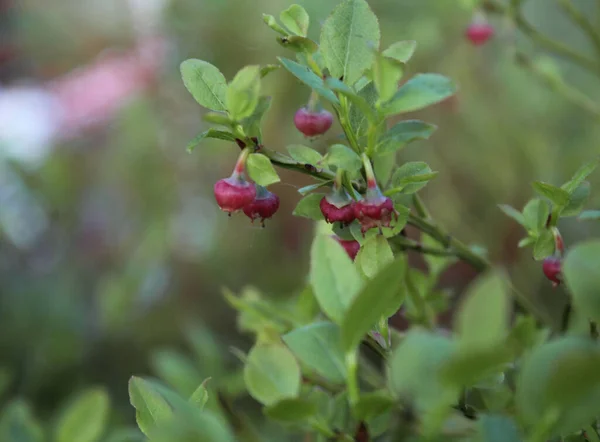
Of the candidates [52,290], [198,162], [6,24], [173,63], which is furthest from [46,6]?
[52,290]

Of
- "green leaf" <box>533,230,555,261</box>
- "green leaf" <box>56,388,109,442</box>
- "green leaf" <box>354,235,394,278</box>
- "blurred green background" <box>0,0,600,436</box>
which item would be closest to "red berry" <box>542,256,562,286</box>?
"green leaf" <box>533,230,555,261</box>

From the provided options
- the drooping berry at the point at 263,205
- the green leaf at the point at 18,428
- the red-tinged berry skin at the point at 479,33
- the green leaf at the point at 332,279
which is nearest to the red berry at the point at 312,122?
the drooping berry at the point at 263,205

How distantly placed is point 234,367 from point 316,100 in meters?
0.78

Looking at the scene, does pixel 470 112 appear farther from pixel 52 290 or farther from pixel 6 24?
pixel 6 24

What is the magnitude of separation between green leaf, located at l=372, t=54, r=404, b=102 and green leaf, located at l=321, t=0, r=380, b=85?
0.04m

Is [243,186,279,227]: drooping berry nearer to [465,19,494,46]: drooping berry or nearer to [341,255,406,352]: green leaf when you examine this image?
[341,255,406,352]: green leaf

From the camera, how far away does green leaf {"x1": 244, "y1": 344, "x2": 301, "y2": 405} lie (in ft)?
0.96

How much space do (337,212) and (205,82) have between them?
113 mm

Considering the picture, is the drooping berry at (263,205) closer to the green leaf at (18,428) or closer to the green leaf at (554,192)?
the green leaf at (554,192)

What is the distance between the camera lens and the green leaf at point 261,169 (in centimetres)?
39

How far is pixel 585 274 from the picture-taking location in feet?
0.81

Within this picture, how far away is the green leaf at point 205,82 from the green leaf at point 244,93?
1.6 inches

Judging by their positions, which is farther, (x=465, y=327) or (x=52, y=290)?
(x=52, y=290)

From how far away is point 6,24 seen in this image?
2.03 metres
